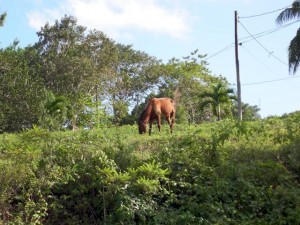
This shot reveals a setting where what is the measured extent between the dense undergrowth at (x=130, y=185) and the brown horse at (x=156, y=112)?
664 centimetres

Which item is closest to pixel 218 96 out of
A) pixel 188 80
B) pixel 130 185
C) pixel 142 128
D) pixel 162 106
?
pixel 188 80

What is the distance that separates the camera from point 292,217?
6961 mm

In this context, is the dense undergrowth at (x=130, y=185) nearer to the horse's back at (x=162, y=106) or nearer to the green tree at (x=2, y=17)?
the horse's back at (x=162, y=106)

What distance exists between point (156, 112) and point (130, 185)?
8.68 m

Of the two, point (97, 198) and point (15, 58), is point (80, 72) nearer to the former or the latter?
point (15, 58)

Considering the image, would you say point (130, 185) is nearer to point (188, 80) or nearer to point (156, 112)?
point (156, 112)

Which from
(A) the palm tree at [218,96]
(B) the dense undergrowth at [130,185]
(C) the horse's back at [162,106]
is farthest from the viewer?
(A) the palm tree at [218,96]

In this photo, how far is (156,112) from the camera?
15.7 meters

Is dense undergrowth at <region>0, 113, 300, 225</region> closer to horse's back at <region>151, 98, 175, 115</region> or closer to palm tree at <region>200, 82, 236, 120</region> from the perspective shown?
horse's back at <region>151, 98, 175, 115</region>

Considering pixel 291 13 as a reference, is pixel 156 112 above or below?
below

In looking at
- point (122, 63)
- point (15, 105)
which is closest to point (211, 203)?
point (15, 105)

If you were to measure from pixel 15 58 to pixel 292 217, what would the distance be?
25945 mm

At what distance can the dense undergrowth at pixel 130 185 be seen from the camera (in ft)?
22.7

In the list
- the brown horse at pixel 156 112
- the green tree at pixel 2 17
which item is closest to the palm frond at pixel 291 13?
the brown horse at pixel 156 112
